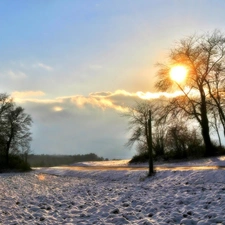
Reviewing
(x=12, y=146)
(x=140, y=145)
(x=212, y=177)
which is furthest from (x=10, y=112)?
(x=212, y=177)

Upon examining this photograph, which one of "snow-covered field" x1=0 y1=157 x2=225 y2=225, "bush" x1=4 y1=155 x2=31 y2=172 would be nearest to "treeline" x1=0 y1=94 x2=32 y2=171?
"bush" x1=4 y1=155 x2=31 y2=172

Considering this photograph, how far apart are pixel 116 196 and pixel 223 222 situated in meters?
6.91

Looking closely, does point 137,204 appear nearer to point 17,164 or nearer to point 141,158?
point 141,158

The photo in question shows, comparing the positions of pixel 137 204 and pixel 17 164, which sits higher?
pixel 17 164

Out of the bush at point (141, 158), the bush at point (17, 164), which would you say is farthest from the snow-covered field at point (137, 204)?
the bush at point (17, 164)

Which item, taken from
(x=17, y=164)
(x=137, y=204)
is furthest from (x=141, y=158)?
(x=137, y=204)

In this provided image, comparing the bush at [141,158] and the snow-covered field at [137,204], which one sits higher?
the bush at [141,158]

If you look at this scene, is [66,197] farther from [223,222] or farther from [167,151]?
[167,151]

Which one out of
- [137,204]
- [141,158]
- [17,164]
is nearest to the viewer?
[137,204]

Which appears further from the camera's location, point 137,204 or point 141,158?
point 141,158

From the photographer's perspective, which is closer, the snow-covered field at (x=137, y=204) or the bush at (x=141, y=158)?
the snow-covered field at (x=137, y=204)

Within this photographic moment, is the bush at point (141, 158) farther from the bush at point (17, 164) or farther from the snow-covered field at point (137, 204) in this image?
the snow-covered field at point (137, 204)

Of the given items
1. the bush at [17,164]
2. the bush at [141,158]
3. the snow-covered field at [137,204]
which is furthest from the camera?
the bush at [17,164]

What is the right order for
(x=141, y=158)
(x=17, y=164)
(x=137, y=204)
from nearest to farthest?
(x=137, y=204)
(x=141, y=158)
(x=17, y=164)
